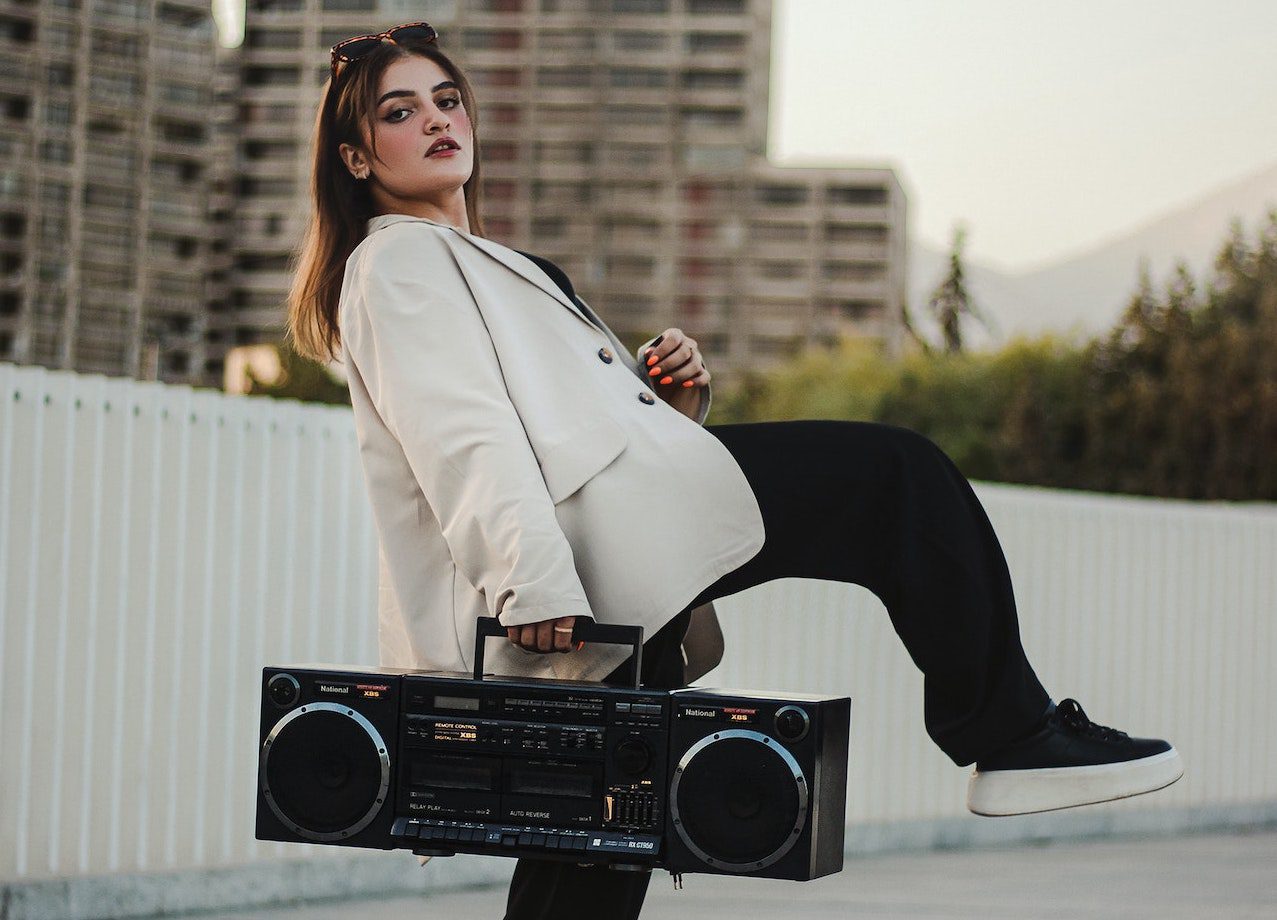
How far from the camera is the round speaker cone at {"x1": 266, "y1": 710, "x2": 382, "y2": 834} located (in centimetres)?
240

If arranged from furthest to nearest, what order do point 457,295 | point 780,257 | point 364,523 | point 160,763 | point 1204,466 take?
point 780,257 < point 1204,466 < point 364,523 < point 160,763 < point 457,295

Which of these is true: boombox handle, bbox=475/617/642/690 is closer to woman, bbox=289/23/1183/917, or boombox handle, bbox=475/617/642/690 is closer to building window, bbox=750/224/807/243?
woman, bbox=289/23/1183/917

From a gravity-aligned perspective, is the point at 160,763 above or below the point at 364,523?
below

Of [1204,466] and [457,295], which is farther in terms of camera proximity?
[1204,466]

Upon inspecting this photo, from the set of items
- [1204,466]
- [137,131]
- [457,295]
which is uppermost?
[137,131]

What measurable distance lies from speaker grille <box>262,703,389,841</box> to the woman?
0.72 feet

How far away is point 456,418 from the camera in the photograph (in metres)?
2.44

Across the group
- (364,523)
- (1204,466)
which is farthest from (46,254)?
(364,523)

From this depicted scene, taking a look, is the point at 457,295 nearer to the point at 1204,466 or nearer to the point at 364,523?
the point at 364,523

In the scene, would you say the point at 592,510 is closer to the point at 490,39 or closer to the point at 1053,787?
the point at 1053,787

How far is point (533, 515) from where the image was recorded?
237 centimetres

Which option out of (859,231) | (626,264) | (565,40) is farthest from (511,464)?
(859,231)

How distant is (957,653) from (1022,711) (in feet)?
0.39

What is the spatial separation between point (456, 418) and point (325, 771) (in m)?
0.50
